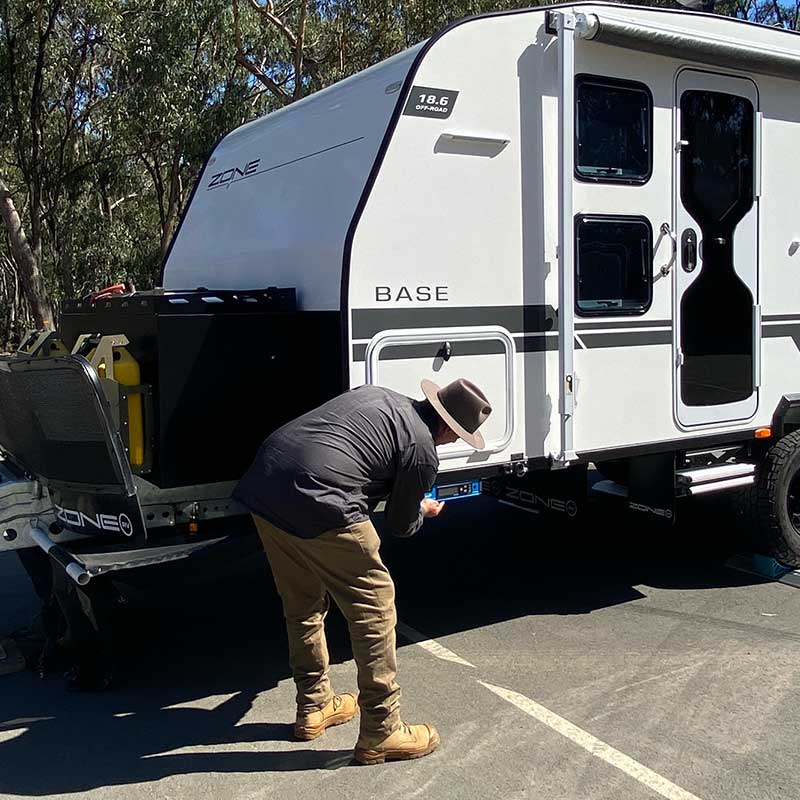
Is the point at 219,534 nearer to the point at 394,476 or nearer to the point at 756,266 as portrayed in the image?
the point at 394,476

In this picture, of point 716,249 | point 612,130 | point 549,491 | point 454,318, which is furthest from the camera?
point 549,491

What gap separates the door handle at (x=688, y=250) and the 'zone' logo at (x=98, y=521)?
3.29 m

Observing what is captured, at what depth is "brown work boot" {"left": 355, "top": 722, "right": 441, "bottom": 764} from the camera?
12.0 feet

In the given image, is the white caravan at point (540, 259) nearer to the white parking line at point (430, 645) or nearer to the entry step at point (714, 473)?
the entry step at point (714, 473)

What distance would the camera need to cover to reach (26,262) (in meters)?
16.3

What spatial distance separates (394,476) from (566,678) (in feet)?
5.09

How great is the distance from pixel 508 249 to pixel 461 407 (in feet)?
3.79

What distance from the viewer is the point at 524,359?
4.69m

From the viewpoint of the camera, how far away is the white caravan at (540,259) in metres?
4.29

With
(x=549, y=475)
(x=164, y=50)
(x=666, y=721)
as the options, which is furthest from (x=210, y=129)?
(x=666, y=721)

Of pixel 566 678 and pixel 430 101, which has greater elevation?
pixel 430 101

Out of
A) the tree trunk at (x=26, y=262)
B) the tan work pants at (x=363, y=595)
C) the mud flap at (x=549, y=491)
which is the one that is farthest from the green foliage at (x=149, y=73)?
the tan work pants at (x=363, y=595)

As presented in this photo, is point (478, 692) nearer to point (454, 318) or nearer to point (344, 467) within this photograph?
point (344, 467)

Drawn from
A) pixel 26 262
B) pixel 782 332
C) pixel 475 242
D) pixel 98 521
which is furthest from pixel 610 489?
pixel 26 262
